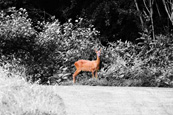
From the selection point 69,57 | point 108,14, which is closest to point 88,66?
point 69,57

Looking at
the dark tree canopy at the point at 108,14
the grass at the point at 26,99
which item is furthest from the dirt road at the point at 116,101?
the dark tree canopy at the point at 108,14

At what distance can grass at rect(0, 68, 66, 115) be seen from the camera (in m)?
4.71

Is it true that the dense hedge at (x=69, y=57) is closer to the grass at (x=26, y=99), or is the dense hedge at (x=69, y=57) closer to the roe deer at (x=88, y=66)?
the roe deer at (x=88, y=66)

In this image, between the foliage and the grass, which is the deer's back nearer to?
the foliage

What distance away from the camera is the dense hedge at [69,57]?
7.50m

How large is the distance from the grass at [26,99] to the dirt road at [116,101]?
0.19m

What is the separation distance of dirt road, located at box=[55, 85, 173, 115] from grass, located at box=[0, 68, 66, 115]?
0.19 metres

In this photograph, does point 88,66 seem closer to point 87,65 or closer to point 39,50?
point 87,65

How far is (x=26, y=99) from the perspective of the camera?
202 inches

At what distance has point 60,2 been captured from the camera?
472 inches

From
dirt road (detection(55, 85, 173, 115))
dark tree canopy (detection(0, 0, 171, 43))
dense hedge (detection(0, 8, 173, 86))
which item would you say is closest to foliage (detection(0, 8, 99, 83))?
dense hedge (detection(0, 8, 173, 86))

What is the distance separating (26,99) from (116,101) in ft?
4.62

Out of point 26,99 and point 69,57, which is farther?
point 69,57

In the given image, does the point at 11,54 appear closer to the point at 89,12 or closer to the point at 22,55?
the point at 22,55
